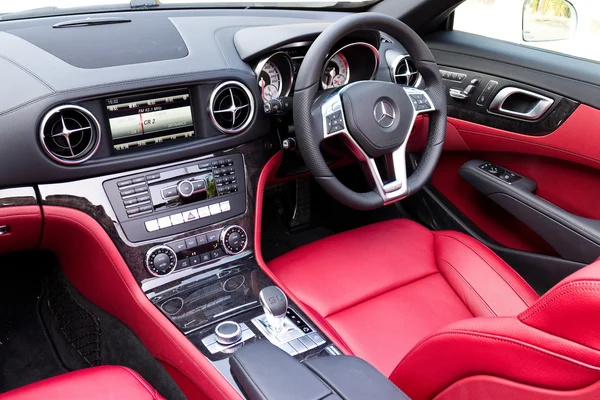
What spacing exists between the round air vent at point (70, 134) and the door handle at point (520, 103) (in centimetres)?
132

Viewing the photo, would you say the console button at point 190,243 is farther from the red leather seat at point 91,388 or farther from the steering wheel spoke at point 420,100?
the steering wheel spoke at point 420,100

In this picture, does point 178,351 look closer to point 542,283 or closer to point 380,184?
point 380,184

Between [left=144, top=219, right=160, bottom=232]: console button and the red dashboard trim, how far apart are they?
10 centimetres

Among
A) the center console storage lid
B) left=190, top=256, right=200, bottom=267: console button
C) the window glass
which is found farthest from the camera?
the window glass

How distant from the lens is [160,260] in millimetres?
1473

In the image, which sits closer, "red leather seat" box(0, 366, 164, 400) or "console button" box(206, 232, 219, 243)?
"red leather seat" box(0, 366, 164, 400)

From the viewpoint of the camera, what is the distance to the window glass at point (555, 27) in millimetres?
2012

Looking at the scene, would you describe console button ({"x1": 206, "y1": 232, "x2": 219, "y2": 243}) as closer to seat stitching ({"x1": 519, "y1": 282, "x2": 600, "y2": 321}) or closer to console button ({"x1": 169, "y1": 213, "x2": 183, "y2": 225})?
console button ({"x1": 169, "y1": 213, "x2": 183, "y2": 225})

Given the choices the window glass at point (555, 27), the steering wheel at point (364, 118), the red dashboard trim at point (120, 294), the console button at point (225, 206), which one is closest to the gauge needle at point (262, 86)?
the steering wheel at point (364, 118)

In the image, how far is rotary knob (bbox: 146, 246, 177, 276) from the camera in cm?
147

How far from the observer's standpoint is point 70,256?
5.45ft

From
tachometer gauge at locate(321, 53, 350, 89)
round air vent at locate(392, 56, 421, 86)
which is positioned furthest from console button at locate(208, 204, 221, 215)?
round air vent at locate(392, 56, 421, 86)

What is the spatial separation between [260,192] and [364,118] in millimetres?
386

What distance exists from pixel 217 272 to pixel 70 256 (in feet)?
1.51
